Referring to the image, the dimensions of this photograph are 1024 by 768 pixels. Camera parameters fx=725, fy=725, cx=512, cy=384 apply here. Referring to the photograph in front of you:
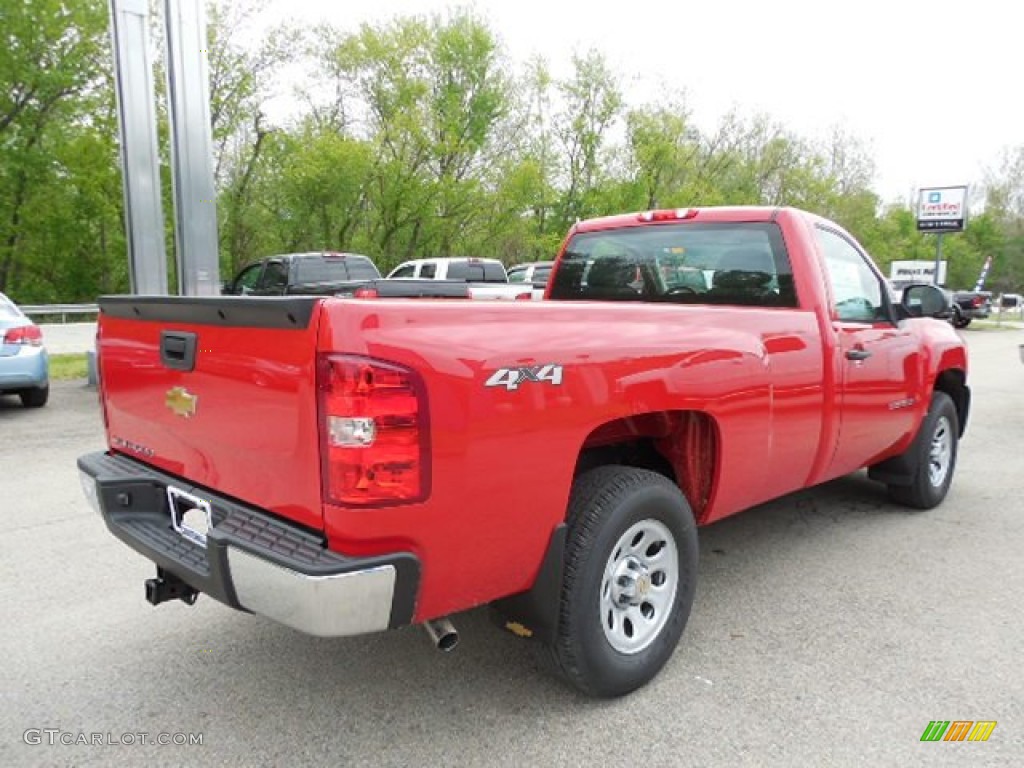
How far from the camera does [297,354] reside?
79.0 inches

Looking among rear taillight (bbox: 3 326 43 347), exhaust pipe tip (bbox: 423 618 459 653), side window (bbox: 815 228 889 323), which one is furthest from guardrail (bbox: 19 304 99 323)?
exhaust pipe tip (bbox: 423 618 459 653)

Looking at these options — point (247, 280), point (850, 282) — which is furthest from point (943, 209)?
point (850, 282)

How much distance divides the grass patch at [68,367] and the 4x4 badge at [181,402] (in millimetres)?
9884

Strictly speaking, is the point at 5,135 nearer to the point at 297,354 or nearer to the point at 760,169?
the point at 297,354

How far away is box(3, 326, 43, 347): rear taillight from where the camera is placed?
826 cm

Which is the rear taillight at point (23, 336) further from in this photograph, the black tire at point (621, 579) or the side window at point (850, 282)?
the side window at point (850, 282)

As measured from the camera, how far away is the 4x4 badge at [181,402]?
8.08ft

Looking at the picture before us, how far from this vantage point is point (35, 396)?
29.1ft

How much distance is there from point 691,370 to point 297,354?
150 centimetres

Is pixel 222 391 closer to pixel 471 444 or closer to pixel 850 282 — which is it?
pixel 471 444

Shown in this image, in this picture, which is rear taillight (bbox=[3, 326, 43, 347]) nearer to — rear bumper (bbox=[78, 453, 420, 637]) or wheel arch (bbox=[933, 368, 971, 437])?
rear bumper (bbox=[78, 453, 420, 637])

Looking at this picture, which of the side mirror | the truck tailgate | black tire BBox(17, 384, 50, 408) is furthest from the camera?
black tire BBox(17, 384, 50, 408)

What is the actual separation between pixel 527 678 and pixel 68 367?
11791 millimetres

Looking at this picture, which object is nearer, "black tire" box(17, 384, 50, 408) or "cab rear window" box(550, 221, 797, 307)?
"cab rear window" box(550, 221, 797, 307)
